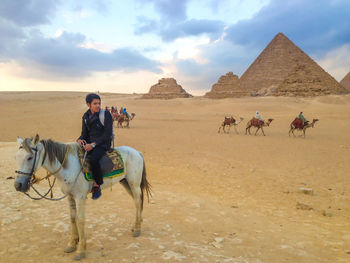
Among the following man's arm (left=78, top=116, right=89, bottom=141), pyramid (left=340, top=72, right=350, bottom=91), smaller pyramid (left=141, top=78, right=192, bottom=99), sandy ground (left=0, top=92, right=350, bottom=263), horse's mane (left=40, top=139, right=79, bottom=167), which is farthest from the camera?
pyramid (left=340, top=72, right=350, bottom=91)

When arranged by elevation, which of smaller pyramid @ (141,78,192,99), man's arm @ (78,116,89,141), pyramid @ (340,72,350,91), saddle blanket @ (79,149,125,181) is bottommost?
saddle blanket @ (79,149,125,181)

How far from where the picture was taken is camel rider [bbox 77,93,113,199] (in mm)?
3740

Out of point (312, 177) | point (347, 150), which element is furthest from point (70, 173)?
point (347, 150)

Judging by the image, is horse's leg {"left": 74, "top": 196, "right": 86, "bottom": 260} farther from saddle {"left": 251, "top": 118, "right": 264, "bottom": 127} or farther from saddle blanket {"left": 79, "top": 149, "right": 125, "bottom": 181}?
saddle {"left": 251, "top": 118, "right": 264, "bottom": 127}

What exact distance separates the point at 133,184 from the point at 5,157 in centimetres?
838

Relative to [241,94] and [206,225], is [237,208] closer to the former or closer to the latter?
[206,225]

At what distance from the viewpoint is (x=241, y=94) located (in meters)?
91.5

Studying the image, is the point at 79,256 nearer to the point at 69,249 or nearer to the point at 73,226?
the point at 69,249

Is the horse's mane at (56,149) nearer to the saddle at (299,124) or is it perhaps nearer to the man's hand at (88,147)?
the man's hand at (88,147)

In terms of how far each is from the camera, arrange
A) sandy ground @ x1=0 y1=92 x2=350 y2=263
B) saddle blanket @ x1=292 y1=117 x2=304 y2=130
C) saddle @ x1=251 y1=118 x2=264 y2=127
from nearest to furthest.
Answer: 1. sandy ground @ x1=0 y1=92 x2=350 y2=263
2. saddle blanket @ x1=292 y1=117 x2=304 y2=130
3. saddle @ x1=251 y1=118 x2=264 y2=127

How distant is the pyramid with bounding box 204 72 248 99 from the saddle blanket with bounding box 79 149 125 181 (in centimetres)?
9098

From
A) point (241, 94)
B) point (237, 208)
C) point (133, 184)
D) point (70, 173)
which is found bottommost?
point (237, 208)

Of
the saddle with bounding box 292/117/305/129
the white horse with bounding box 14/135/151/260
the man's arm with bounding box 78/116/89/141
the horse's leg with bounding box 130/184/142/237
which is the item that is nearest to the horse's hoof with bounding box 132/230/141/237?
the horse's leg with bounding box 130/184/142/237

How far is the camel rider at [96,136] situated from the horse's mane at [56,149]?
0.17 m
